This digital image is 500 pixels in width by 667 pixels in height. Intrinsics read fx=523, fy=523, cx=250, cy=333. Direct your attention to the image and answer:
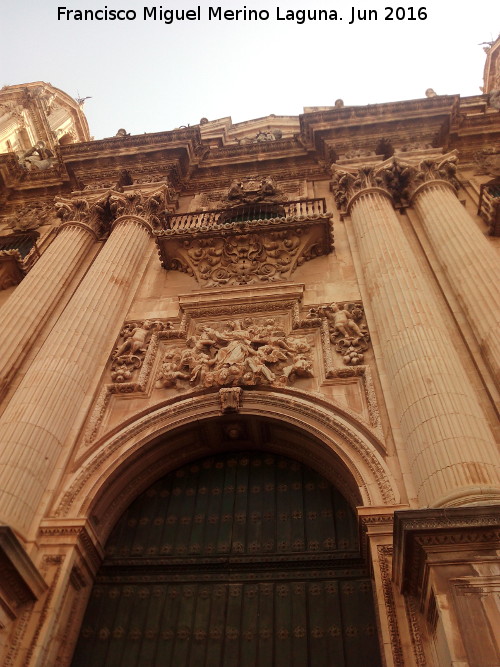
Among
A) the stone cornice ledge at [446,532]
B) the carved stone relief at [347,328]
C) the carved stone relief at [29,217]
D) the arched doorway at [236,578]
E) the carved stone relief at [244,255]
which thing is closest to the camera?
the stone cornice ledge at [446,532]

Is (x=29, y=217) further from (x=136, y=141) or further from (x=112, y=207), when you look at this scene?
(x=136, y=141)

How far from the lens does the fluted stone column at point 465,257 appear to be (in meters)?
7.88

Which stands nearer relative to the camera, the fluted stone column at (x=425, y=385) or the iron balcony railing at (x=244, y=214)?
the fluted stone column at (x=425, y=385)

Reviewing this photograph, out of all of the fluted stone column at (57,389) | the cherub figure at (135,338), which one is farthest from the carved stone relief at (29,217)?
the cherub figure at (135,338)

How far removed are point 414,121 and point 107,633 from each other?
13.5m

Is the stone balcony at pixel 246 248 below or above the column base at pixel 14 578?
above

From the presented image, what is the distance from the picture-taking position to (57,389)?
318 inches

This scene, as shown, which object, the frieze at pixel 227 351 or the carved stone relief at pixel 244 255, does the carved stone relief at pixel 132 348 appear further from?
the carved stone relief at pixel 244 255

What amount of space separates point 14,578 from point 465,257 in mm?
8353

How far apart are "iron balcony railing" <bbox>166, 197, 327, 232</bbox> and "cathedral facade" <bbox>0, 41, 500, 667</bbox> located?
2.5 inches

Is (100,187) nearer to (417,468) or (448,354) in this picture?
(448,354)

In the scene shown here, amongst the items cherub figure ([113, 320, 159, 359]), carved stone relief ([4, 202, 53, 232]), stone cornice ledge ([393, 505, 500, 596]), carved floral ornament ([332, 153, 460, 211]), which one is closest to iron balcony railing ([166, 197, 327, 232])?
carved floral ornament ([332, 153, 460, 211])

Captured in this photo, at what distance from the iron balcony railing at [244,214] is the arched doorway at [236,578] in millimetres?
6587

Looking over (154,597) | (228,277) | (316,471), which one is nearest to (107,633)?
(154,597)
